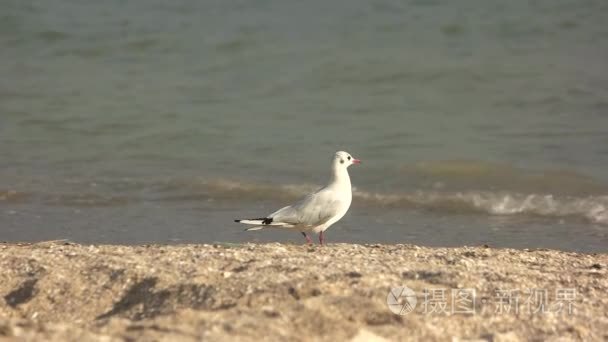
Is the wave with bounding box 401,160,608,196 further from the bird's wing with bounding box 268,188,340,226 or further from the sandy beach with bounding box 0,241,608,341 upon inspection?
the sandy beach with bounding box 0,241,608,341

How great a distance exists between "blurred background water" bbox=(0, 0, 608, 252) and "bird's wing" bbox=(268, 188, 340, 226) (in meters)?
1.17

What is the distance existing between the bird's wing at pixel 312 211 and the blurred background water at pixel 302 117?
1.17 metres

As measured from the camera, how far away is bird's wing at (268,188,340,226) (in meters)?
7.31

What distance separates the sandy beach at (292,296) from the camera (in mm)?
4523

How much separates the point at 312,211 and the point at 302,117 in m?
5.70

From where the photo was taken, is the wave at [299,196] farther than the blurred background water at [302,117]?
Yes

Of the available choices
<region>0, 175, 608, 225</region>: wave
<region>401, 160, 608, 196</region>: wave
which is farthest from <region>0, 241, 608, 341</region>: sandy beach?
Answer: <region>401, 160, 608, 196</region>: wave

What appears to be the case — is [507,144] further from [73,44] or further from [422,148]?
[73,44]

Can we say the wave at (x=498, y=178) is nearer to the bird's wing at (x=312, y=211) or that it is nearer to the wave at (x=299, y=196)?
the wave at (x=299, y=196)

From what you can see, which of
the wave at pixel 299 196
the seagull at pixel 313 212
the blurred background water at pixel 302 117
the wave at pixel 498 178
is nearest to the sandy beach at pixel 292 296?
the seagull at pixel 313 212

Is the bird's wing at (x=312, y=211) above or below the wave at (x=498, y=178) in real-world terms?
above

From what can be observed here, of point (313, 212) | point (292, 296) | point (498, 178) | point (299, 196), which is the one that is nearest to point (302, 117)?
point (299, 196)

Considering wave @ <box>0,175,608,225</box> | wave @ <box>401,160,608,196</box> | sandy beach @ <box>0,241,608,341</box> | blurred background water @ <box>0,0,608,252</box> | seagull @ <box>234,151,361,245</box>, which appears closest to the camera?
sandy beach @ <box>0,241,608,341</box>

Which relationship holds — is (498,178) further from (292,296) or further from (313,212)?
(292,296)
